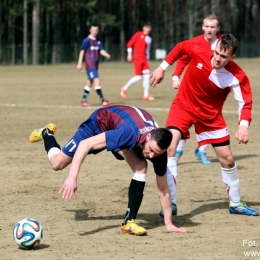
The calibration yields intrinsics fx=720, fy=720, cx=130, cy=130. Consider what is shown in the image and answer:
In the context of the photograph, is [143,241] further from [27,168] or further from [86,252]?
[27,168]

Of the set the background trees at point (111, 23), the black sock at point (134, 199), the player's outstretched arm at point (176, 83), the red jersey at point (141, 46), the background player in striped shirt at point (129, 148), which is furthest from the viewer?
the background trees at point (111, 23)

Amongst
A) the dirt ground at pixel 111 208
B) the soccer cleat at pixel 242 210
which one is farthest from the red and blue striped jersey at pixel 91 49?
the soccer cleat at pixel 242 210

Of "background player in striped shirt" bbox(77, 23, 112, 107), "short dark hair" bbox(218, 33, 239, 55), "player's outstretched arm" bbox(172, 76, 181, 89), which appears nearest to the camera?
"short dark hair" bbox(218, 33, 239, 55)

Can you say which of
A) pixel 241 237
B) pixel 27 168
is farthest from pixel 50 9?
pixel 241 237

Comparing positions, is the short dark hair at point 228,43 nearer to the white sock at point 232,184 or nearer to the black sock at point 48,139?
the white sock at point 232,184

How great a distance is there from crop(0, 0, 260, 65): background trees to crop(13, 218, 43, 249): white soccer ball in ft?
168

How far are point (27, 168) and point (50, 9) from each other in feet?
168

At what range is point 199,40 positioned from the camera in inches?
318

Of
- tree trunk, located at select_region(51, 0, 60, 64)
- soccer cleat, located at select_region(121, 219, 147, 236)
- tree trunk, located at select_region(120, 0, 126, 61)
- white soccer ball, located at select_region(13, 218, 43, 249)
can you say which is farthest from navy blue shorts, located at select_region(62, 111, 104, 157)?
tree trunk, located at select_region(120, 0, 126, 61)

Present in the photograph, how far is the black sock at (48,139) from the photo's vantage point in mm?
8057

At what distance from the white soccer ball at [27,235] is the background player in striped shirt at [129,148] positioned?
0.40m

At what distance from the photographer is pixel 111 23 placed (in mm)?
64438

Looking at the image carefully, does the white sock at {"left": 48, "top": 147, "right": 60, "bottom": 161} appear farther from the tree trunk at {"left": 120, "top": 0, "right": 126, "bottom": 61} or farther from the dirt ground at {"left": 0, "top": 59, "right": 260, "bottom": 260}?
the tree trunk at {"left": 120, "top": 0, "right": 126, "bottom": 61}

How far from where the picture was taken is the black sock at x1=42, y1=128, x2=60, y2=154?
26.4 feet
